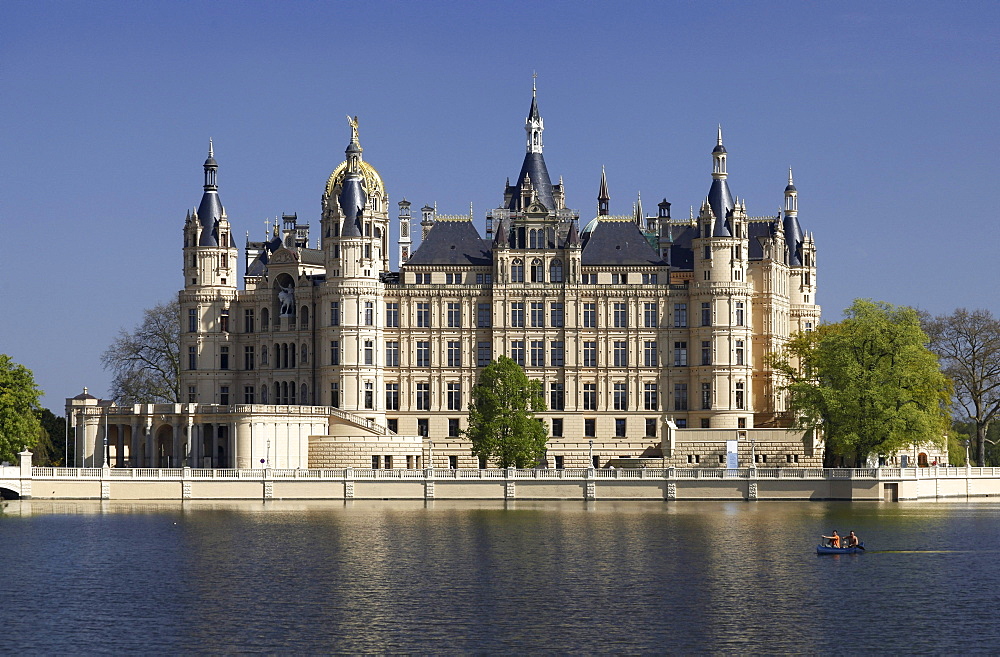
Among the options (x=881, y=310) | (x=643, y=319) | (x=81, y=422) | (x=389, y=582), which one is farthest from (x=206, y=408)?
(x=389, y=582)

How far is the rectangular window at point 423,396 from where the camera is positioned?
394ft

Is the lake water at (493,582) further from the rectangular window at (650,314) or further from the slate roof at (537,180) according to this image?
the slate roof at (537,180)

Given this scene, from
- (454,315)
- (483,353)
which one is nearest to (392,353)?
(454,315)

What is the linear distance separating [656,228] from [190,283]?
33647 millimetres

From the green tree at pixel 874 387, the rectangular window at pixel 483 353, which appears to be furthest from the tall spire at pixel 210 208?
the green tree at pixel 874 387

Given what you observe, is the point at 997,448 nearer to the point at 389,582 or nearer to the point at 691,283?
the point at 691,283

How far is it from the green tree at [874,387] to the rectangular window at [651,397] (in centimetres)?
1451

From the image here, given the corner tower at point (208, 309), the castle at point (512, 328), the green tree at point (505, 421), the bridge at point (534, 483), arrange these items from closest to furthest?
the bridge at point (534, 483)
the green tree at point (505, 421)
the castle at point (512, 328)
the corner tower at point (208, 309)

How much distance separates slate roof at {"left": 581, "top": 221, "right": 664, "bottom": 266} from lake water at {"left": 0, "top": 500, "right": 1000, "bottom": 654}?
102 ft

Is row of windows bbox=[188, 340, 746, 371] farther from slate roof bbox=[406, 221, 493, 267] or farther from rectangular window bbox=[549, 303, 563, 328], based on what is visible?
slate roof bbox=[406, 221, 493, 267]

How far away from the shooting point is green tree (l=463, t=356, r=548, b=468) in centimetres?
Answer: 10600

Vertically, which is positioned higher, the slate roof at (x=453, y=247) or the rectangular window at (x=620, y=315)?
the slate roof at (x=453, y=247)

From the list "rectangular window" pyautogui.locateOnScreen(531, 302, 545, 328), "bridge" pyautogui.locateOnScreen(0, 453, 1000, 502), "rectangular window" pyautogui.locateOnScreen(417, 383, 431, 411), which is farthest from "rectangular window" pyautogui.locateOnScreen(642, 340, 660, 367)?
"bridge" pyautogui.locateOnScreen(0, 453, 1000, 502)

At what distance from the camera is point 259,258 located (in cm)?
13038
